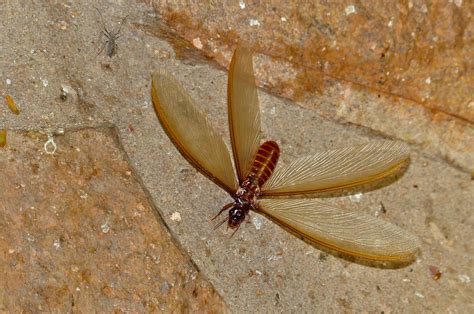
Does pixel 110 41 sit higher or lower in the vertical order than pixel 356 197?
higher

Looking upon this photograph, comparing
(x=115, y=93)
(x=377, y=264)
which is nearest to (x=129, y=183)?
(x=115, y=93)

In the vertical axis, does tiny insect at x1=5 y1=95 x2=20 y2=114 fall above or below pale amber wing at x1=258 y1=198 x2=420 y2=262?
above

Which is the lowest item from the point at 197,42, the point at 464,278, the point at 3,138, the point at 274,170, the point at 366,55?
the point at 464,278

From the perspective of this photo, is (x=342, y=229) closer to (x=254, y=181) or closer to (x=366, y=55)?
(x=254, y=181)

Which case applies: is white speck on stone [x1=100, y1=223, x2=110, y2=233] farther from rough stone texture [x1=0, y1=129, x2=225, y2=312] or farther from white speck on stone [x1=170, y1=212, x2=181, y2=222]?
white speck on stone [x1=170, y1=212, x2=181, y2=222]

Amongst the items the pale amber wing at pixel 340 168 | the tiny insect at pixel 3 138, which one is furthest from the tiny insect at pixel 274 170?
the tiny insect at pixel 3 138

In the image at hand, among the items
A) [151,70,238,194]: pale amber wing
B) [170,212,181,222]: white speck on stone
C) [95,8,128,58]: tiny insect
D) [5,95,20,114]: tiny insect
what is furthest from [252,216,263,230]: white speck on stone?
[5,95,20,114]: tiny insect

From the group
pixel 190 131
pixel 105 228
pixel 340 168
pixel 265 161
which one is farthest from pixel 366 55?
pixel 105 228

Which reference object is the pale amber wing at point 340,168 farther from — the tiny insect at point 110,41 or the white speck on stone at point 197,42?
the tiny insect at point 110,41
